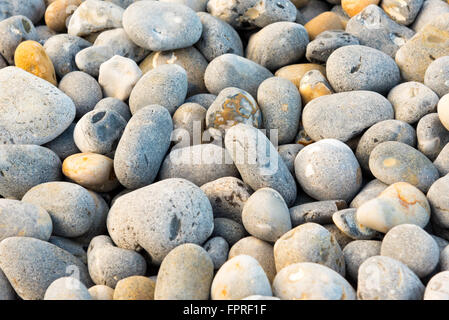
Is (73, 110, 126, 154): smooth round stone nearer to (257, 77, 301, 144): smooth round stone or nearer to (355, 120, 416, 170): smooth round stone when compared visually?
(257, 77, 301, 144): smooth round stone

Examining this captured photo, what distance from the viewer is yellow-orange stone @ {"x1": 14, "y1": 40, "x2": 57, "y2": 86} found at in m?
2.74

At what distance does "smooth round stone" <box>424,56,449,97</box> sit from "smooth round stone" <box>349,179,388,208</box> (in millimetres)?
644

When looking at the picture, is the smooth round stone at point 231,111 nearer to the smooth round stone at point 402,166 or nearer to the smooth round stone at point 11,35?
the smooth round stone at point 402,166

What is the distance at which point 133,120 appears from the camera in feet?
7.64

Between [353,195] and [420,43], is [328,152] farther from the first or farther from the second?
[420,43]

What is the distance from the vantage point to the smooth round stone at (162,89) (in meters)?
2.58

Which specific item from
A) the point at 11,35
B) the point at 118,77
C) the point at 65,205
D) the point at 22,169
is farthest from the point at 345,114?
the point at 11,35

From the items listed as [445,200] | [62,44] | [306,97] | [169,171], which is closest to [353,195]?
[445,200]

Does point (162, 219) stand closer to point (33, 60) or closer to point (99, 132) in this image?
point (99, 132)

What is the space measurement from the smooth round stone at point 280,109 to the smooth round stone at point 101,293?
45.2 inches

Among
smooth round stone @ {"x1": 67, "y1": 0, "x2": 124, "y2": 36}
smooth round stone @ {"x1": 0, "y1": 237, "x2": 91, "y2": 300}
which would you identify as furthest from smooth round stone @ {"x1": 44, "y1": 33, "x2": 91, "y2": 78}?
smooth round stone @ {"x1": 0, "y1": 237, "x2": 91, "y2": 300}

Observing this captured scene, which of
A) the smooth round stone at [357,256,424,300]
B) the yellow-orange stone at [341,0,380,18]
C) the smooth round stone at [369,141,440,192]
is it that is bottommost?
the smooth round stone at [357,256,424,300]

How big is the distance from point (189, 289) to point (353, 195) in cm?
94

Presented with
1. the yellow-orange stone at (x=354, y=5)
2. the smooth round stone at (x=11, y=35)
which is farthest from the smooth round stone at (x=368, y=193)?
the smooth round stone at (x=11, y=35)
